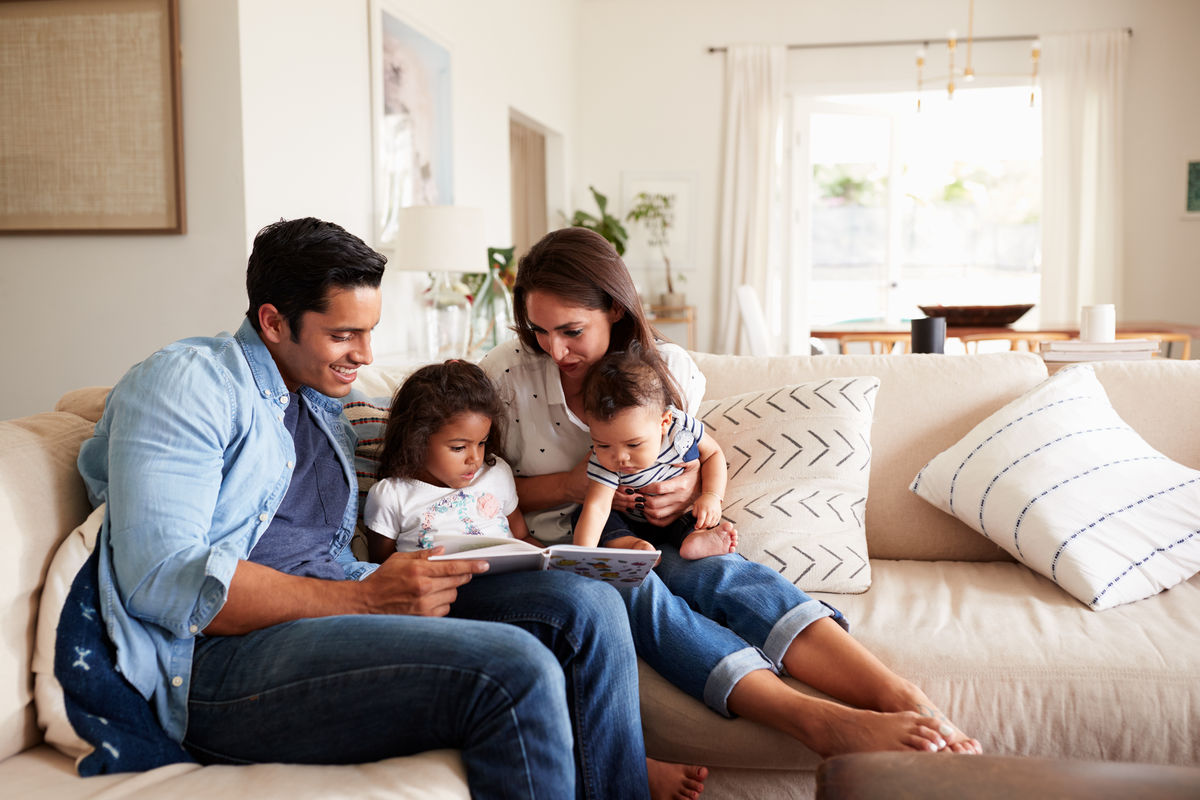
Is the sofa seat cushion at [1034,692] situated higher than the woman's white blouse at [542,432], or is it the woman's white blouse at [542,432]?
the woman's white blouse at [542,432]

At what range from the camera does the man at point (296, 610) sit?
4.06 feet

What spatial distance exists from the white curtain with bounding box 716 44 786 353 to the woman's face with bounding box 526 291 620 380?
5.14m

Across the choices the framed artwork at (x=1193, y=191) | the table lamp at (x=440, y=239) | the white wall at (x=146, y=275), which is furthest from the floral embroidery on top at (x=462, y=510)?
the framed artwork at (x=1193, y=191)

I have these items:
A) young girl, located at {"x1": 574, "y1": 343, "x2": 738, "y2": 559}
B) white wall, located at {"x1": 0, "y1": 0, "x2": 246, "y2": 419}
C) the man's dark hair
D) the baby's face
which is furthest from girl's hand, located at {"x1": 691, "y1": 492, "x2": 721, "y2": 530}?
white wall, located at {"x1": 0, "y1": 0, "x2": 246, "y2": 419}

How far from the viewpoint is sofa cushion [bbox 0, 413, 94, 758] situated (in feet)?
4.08

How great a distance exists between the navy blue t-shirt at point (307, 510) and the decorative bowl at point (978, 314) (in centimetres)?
312

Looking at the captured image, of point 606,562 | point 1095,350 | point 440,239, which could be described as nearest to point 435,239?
point 440,239

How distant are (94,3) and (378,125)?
113 centimetres

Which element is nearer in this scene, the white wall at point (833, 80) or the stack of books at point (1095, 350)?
the stack of books at point (1095, 350)

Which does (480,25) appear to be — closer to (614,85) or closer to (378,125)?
(378,125)

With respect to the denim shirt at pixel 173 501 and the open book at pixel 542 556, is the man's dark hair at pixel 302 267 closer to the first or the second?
the denim shirt at pixel 173 501

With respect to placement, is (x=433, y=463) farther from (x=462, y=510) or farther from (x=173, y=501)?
(x=173, y=501)

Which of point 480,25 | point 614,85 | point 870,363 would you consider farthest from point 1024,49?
point 870,363

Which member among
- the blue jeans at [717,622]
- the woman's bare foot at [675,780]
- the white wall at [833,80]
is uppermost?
the white wall at [833,80]
